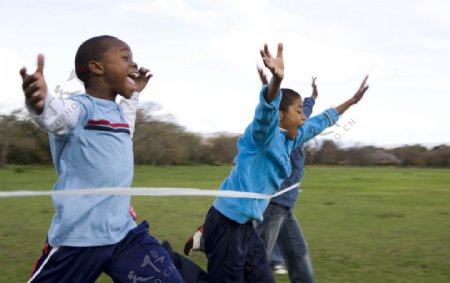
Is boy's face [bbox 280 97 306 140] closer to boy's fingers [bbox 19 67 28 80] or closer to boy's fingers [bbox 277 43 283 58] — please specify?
boy's fingers [bbox 277 43 283 58]

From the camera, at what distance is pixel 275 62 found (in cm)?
300

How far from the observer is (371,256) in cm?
631

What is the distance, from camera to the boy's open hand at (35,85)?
225 centimetres

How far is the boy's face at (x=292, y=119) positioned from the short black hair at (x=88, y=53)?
54.7 inches

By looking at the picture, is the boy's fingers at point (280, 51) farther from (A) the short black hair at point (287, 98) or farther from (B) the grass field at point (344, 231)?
(B) the grass field at point (344, 231)

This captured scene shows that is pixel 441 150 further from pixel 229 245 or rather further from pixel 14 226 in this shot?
pixel 229 245

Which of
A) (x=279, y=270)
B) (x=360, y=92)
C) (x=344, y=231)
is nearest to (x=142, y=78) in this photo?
(x=360, y=92)

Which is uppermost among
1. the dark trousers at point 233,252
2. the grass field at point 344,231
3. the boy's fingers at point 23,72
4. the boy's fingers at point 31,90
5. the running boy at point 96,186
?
the boy's fingers at point 23,72

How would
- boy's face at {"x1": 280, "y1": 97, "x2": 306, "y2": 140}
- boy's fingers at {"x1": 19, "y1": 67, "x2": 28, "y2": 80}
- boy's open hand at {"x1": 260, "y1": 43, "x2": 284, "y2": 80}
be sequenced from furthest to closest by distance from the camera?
boy's face at {"x1": 280, "y1": 97, "x2": 306, "y2": 140} → boy's open hand at {"x1": 260, "y1": 43, "x2": 284, "y2": 80} → boy's fingers at {"x1": 19, "y1": 67, "x2": 28, "y2": 80}

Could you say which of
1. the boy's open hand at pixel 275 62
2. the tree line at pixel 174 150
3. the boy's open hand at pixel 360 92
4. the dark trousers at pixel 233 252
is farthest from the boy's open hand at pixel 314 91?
the tree line at pixel 174 150

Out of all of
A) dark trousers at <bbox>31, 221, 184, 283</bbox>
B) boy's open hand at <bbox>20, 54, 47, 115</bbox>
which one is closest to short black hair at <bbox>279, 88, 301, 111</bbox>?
dark trousers at <bbox>31, 221, 184, 283</bbox>

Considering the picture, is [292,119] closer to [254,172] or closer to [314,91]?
[254,172]

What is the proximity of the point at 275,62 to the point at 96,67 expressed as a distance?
0.83 metres

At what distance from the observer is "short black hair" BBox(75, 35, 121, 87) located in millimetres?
2809
